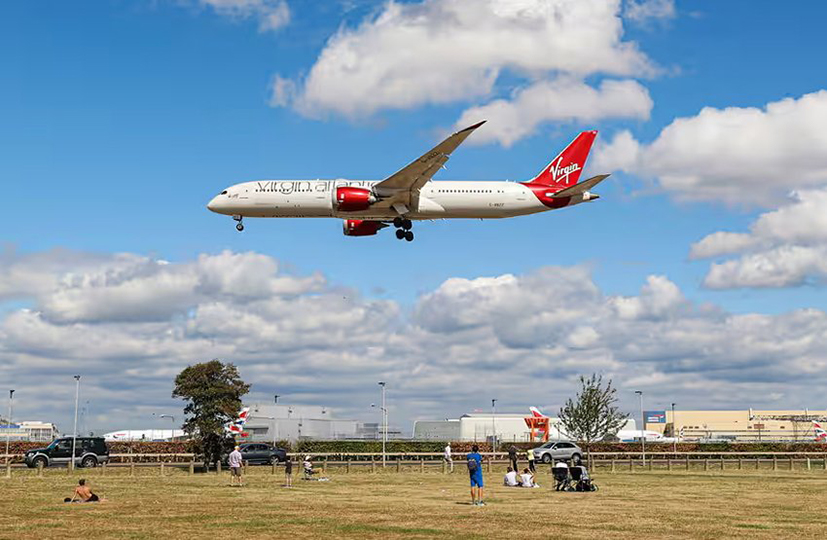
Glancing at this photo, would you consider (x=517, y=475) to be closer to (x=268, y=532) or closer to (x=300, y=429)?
(x=268, y=532)

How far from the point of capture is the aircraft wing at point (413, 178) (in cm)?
4281

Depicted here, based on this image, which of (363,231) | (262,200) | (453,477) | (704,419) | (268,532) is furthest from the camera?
(704,419)

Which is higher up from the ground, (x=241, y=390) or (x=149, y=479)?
(x=241, y=390)

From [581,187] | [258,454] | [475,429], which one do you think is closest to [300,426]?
[475,429]

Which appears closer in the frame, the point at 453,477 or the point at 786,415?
the point at 453,477

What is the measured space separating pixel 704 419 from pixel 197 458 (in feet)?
449

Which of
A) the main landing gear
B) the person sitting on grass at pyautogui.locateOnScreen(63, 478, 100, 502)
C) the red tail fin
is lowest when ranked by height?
the person sitting on grass at pyautogui.locateOnScreen(63, 478, 100, 502)

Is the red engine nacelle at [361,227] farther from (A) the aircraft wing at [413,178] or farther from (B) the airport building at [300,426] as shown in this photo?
(B) the airport building at [300,426]

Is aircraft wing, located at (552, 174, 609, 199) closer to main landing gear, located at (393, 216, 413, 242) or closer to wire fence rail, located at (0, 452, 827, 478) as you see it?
main landing gear, located at (393, 216, 413, 242)

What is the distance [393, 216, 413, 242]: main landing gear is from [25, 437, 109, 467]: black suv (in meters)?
19.1

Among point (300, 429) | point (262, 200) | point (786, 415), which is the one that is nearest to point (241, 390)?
point (262, 200)

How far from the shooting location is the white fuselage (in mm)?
46156

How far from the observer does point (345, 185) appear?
1832 inches

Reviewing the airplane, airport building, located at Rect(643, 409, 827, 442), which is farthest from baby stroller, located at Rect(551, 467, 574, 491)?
airport building, located at Rect(643, 409, 827, 442)
